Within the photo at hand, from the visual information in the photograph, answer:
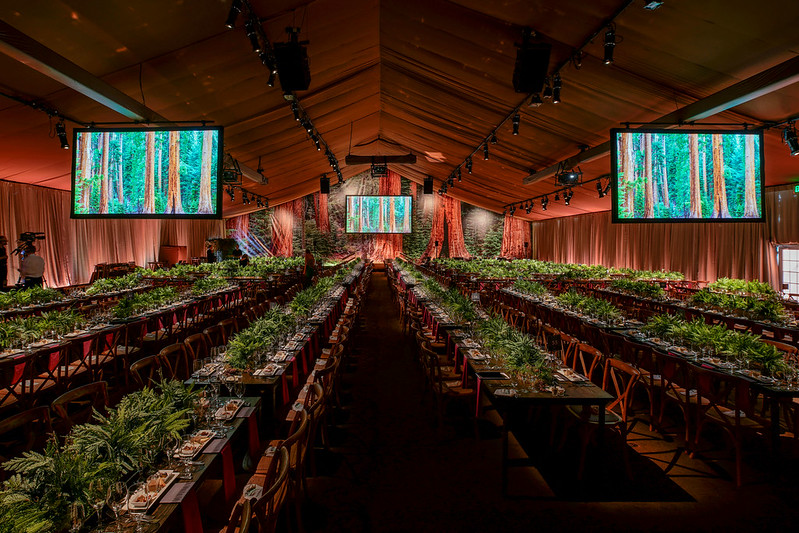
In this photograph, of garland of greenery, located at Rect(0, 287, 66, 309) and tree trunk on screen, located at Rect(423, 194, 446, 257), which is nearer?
garland of greenery, located at Rect(0, 287, 66, 309)

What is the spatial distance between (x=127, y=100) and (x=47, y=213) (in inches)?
347

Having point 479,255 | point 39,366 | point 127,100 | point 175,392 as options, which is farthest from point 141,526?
point 479,255

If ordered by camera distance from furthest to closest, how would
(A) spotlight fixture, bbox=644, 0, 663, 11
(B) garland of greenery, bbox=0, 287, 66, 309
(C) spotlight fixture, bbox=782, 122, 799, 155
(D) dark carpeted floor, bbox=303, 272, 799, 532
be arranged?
(B) garland of greenery, bbox=0, 287, 66, 309
(C) spotlight fixture, bbox=782, 122, 799, 155
(A) spotlight fixture, bbox=644, 0, 663, 11
(D) dark carpeted floor, bbox=303, 272, 799, 532

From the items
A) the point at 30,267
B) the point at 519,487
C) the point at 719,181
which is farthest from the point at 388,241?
the point at 519,487

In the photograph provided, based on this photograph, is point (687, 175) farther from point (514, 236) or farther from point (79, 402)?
point (514, 236)

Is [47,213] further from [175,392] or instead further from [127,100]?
Answer: [175,392]

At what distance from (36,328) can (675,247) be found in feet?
52.4

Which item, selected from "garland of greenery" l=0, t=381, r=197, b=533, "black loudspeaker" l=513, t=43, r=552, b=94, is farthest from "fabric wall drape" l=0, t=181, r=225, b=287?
"black loudspeaker" l=513, t=43, r=552, b=94

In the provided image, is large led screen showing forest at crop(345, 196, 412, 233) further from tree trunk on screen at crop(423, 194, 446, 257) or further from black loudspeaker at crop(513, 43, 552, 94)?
black loudspeaker at crop(513, 43, 552, 94)

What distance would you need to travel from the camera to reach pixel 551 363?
3809 mm

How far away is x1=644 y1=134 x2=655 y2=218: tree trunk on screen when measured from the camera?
6.01m

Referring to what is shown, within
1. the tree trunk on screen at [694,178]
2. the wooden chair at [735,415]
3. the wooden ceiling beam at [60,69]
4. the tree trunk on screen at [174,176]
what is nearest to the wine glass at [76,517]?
the wooden chair at [735,415]

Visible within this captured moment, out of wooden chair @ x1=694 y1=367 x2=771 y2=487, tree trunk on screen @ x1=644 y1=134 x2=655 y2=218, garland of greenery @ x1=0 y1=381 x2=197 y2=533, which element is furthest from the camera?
tree trunk on screen @ x1=644 y1=134 x2=655 y2=218

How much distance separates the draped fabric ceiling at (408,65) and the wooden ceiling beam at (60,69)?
279 millimetres
